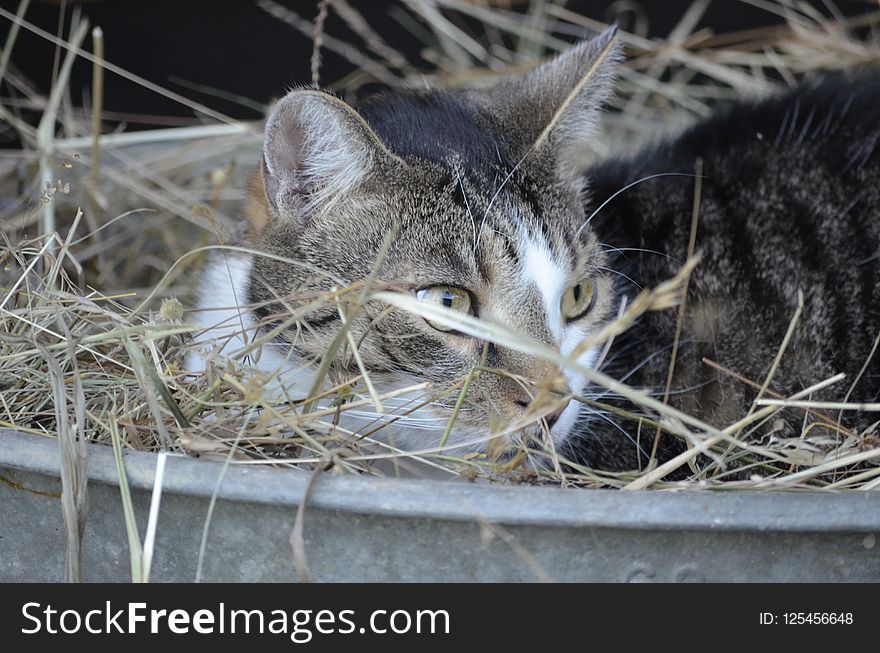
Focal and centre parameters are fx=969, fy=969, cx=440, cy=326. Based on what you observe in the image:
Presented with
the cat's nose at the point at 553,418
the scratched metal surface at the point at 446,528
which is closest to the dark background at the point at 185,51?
the cat's nose at the point at 553,418

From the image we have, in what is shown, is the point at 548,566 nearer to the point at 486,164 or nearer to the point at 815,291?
the point at 486,164

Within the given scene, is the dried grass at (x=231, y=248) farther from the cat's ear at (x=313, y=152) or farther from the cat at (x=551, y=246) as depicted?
the cat's ear at (x=313, y=152)

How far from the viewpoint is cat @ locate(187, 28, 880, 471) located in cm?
133

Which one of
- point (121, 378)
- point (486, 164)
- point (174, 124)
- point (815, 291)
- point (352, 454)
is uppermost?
point (174, 124)

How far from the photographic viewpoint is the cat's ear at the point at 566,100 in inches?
59.6

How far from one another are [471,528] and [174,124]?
79.2 inches

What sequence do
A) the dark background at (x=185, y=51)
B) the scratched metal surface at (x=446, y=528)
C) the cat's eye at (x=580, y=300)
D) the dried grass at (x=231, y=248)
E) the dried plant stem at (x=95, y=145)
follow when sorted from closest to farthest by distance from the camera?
the scratched metal surface at (x=446, y=528)
the dried grass at (x=231, y=248)
the cat's eye at (x=580, y=300)
the dried plant stem at (x=95, y=145)
the dark background at (x=185, y=51)

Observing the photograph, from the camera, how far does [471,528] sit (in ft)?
3.22

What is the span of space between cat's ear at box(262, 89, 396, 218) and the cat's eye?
369mm

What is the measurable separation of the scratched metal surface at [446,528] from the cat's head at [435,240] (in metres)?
0.24

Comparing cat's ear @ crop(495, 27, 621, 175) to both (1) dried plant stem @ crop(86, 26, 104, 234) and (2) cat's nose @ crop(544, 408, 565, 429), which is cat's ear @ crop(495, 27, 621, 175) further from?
(1) dried plant stem @ crop(86, 26, 104, 234)

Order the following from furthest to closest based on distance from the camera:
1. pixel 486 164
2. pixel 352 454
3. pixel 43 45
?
pixel 43 45 → pixel 486 164 → pixel 352 454
